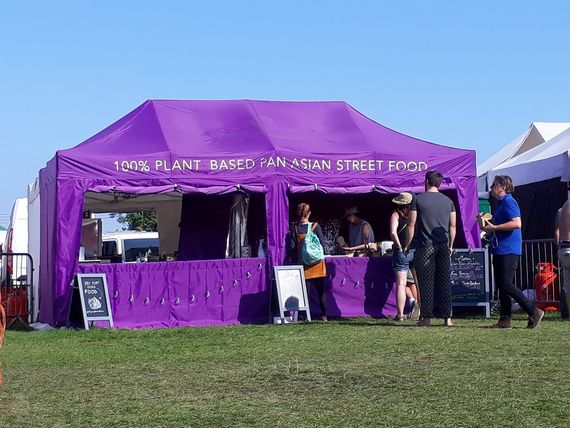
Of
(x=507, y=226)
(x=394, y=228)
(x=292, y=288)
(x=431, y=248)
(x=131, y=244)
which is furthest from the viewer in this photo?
(x=131, y=244)

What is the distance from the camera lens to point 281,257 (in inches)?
565

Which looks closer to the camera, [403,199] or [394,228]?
[394,228]

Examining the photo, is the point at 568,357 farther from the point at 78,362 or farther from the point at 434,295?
the point at 78,362

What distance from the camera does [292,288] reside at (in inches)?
548

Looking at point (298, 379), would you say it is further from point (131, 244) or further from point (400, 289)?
point (131, 244)

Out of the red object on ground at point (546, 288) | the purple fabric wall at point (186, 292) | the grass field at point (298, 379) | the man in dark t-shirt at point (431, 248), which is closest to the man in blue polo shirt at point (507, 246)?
the grass field at point (298, 379)

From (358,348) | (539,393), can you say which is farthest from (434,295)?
(539,393)

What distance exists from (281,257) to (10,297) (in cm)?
433

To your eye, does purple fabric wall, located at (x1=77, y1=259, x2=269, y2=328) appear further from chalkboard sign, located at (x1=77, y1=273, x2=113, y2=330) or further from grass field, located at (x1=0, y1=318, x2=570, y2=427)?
grass field, located at (x1=0, y1=318, x2=570, y2=427)

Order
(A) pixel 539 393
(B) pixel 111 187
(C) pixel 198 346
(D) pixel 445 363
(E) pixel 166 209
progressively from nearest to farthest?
1. (A) pixel 539 393
2. (D) pixel 445 363
3. (C) pixel 198 346
4. (B) pixel 111 187
5. (E) pixel 166 209

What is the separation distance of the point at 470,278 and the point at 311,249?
2.26m

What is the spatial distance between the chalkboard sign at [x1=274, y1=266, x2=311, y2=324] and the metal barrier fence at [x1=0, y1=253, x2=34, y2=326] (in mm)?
3987

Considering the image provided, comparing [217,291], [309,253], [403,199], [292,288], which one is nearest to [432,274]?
[403,199]

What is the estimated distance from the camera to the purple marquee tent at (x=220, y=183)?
45.0 ft
